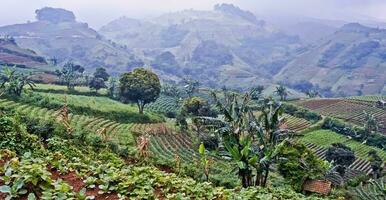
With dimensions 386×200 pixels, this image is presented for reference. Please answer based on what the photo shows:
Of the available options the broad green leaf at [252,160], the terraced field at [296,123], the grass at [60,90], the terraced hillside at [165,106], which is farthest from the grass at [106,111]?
the broad green leaf at [252,160]

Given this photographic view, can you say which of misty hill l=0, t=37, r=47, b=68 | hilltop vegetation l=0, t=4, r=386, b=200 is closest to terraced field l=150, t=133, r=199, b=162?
hilltop vegetation l=0, t=4, r=386, b=200

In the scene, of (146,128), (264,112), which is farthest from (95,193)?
(146,128)

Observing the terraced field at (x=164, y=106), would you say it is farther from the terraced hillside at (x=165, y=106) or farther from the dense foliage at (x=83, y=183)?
the dense foliage at (x=83, y=183)

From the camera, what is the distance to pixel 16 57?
12631 cm

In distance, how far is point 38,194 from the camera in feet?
21.4

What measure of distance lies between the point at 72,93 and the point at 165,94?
85.7 ft

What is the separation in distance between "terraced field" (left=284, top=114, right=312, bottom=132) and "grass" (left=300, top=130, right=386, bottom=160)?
2072 millimetres

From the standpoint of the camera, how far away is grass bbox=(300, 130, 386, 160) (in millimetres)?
63438

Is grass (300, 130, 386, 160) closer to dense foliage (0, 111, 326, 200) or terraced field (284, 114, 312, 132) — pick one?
terraced field (284, 114, 312, 132)

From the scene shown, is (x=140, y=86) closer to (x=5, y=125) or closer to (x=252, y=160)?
(x=252, y=160)

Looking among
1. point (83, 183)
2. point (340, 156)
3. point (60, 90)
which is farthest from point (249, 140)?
A: point (60, 90)

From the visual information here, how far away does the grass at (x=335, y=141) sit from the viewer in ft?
208

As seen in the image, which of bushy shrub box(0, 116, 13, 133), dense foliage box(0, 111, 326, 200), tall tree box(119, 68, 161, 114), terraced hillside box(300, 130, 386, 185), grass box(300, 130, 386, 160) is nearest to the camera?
dense foliage box(0, 111, 326, 200)

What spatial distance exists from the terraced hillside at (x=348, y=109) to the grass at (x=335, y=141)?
1328cm
